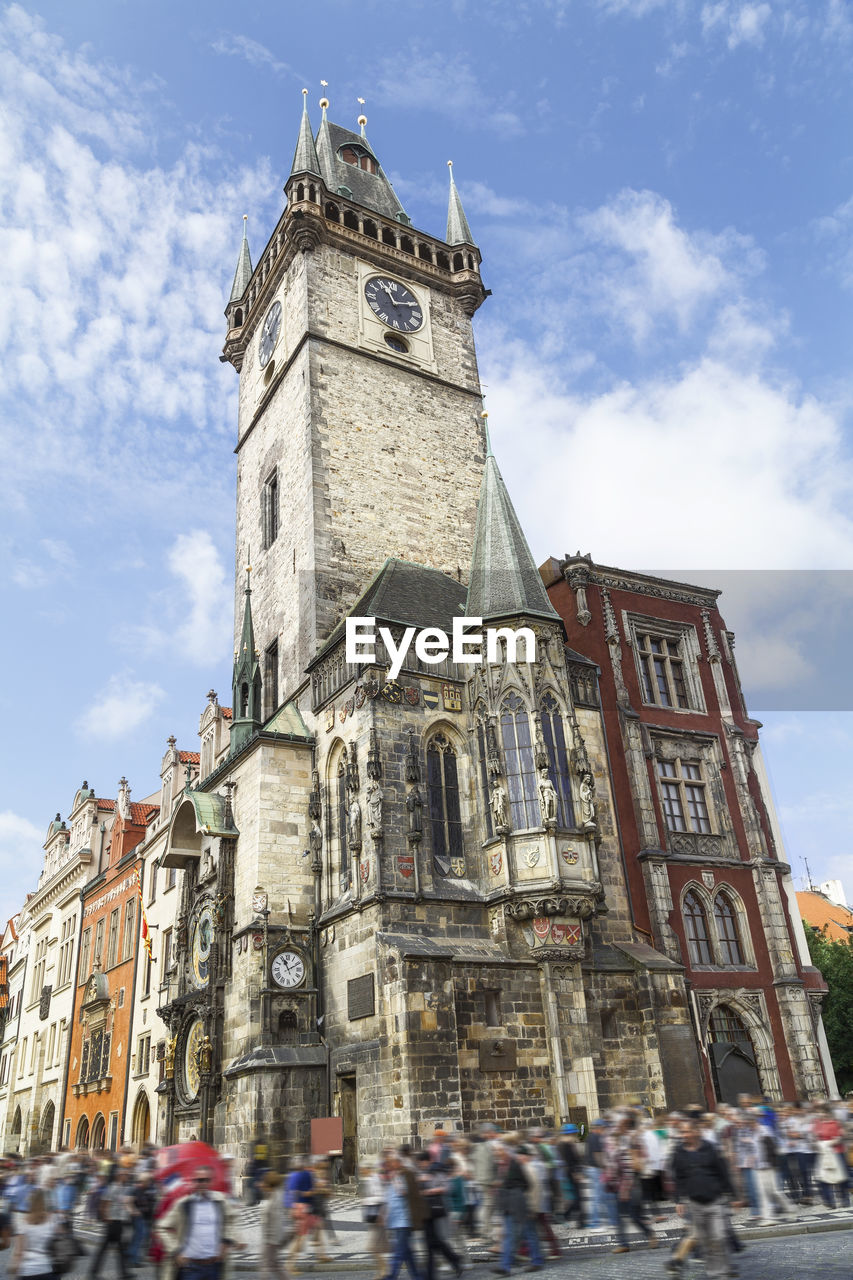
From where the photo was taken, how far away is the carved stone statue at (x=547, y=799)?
784 inches

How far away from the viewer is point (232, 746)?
26.0 metres

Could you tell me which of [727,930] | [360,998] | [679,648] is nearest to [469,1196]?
[360,998]

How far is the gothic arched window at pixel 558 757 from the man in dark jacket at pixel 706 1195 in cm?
1147

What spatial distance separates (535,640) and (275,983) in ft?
Result: 29.0

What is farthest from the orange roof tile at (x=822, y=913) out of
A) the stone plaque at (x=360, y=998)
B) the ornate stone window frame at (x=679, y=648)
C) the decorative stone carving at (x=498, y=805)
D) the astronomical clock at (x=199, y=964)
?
the stone plaque at (x=360, y=998)

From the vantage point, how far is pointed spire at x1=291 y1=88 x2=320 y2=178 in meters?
32.3


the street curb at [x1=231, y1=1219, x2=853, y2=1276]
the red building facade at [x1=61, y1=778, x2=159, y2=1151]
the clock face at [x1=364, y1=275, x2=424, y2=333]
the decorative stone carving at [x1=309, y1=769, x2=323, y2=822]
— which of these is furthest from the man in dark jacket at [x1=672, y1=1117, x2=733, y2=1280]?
the clock face at [x1=364, y1=275, x2=424, y2=333]

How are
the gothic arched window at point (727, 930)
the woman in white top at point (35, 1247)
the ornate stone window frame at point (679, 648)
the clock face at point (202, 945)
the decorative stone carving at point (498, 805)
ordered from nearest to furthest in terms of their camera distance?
the woman in white top at point (35, 1247) → the decorative stone carving at point (498, 805) → the clock face at point (202, 945) → the gothic arched window at point (727, 930) → the ornate stone window frame at point (679, 648)

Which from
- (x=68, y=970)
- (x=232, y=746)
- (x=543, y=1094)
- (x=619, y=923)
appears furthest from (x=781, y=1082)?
(x=68, y=970)

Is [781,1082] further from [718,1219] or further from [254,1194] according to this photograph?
[718,1219]

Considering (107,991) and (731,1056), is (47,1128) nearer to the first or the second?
(107,991)

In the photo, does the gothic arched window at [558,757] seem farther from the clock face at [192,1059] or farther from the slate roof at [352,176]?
the slate roof at [352,176]

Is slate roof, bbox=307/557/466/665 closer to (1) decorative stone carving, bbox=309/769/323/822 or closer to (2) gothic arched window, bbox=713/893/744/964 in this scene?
(1) decorative stone carving, bbox=309/769/323/822

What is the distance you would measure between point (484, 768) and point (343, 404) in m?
12.8
